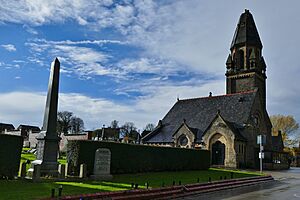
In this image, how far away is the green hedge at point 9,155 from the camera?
59.4 ft

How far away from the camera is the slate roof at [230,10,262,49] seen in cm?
6175

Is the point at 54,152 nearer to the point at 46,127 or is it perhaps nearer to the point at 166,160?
the point at 46,127

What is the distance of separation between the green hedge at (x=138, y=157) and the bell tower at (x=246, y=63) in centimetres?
2643

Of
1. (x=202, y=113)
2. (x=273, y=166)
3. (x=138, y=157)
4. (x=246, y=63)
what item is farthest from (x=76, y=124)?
(x=138, y=157)

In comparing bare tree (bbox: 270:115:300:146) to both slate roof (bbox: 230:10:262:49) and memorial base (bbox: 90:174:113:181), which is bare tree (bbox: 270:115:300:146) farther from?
memorial base (bbox: 90:174:113:181)

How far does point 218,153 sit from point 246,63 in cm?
2187

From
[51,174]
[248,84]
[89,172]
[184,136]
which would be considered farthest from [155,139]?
[51,174]

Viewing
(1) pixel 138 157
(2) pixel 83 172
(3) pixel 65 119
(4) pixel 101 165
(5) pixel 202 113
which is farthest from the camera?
(3) pixel 65 119

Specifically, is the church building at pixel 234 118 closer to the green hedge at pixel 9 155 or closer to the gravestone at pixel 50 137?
the gravestone at pixel 50 137

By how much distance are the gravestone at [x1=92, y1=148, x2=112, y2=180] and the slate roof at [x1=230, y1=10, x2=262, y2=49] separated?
4788 cm

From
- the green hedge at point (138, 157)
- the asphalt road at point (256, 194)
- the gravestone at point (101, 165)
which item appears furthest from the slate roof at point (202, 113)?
the gravestone at point (101, 165)

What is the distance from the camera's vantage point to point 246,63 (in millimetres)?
60250

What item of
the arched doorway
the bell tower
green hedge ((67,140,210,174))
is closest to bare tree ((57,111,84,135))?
the bell tower

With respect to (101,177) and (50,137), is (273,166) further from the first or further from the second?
(50,137)
